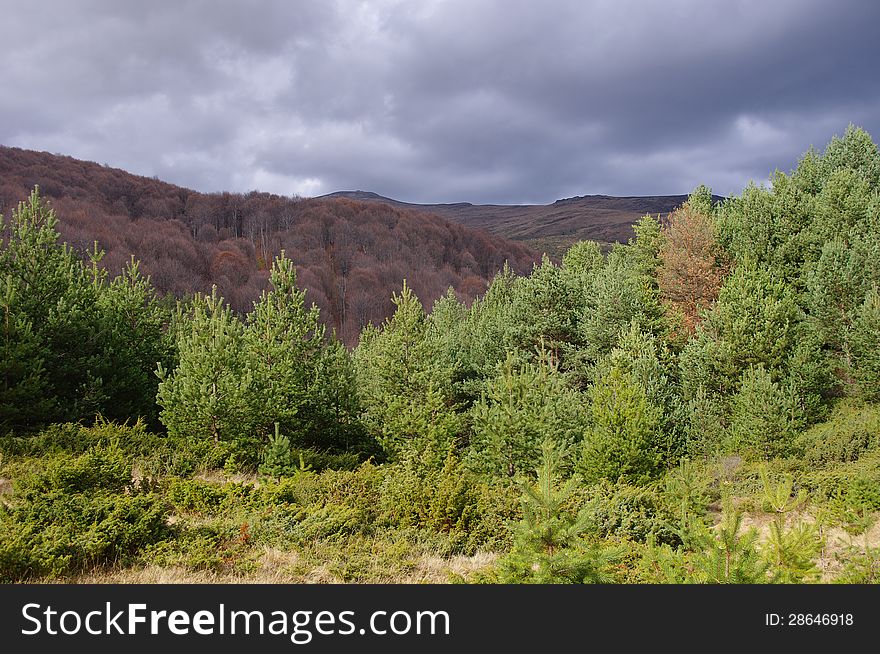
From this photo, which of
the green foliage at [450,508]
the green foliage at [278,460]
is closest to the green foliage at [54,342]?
the green foliage at [278,460]

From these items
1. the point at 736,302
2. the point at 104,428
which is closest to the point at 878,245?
the point at 736,302

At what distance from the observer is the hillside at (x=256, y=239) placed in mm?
78500

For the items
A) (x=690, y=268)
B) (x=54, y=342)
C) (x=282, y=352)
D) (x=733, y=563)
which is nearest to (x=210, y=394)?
(x=282, y=352)

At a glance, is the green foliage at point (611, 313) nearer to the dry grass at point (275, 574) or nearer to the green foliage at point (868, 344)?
the green foliage at point (868, 344)

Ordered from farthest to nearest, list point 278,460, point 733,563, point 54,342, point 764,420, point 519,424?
1. point 764,420
2. point 54,342
3. point 519,424
4. point 278,460
5. point 733,563

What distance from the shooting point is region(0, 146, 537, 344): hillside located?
78500 mm

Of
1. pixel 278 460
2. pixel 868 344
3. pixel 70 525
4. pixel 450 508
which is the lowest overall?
pixel 278 460

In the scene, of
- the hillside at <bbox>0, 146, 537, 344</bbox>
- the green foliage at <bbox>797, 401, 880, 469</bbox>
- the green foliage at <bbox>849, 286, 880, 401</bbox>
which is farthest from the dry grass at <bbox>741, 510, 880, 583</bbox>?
the hillside at <bbox>0, 146, 537, 344</bbox>

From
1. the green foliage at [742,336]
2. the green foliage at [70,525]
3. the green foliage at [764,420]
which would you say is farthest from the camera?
the green foliage at [742,336]

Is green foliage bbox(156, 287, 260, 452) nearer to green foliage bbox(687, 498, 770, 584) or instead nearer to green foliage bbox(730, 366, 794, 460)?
green foliage bbox(687, 498, 770, 584)

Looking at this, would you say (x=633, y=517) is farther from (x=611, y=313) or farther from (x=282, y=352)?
(x=611, y=313)

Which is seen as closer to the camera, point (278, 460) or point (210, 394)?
point (278, 460)

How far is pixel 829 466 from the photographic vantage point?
2045cm

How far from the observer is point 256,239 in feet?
338
